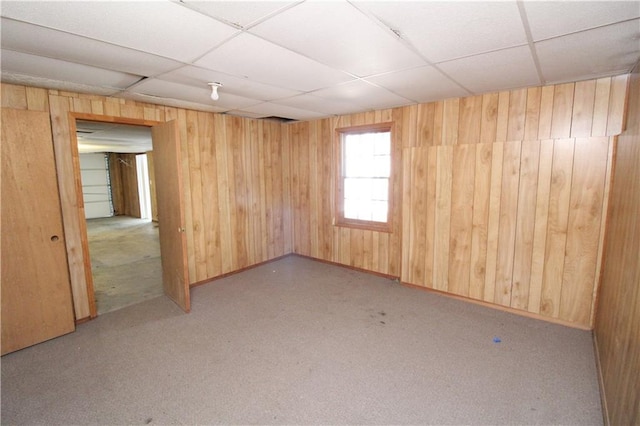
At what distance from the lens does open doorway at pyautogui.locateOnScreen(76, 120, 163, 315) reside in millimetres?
4023

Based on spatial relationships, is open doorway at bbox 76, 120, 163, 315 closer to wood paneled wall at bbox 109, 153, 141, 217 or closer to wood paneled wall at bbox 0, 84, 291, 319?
wood paneled wall at bbox 109, 153, 141, 217

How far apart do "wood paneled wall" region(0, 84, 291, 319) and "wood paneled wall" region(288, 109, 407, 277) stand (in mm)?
259

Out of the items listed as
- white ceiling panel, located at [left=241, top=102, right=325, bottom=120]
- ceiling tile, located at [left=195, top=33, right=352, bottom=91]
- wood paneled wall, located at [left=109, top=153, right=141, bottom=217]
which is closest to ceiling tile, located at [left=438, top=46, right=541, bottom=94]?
ceiling tile, located at [left=195, top=33, right=352, bottom=91]

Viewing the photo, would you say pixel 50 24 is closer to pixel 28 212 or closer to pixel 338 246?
pixel 28 212

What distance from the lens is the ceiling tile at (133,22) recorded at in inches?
56.3

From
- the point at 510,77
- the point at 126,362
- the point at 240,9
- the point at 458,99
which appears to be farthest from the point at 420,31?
the point at 126,362

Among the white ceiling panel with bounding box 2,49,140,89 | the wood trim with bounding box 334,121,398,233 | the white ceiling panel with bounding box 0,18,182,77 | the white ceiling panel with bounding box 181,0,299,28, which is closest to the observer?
the white ceiling panel with bounding box 181,0,299,28

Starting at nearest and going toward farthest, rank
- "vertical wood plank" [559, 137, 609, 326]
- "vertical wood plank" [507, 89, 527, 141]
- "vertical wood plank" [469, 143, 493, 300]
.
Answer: "vertical wood plank" [559, 137, 609, 326] → "vertical wood plank" [507, 89, 527, 141] → "vertical wood plank" [469, 143, 493, 300]

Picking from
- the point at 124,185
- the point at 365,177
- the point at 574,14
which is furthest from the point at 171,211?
the point at 124,185

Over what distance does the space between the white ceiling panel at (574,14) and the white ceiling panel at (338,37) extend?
697mm

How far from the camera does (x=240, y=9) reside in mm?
1471

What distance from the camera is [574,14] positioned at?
1.54 meters

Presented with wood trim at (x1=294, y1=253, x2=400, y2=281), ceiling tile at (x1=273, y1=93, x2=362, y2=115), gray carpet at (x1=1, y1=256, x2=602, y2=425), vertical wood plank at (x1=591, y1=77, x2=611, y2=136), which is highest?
ceiling tile at (x1=273, y1=93, x2=362, y2=115)

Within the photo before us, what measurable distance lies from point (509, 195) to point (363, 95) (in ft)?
6.10
